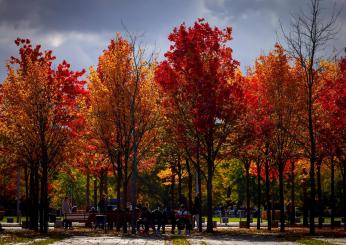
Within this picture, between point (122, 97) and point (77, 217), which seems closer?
point (122, 97)

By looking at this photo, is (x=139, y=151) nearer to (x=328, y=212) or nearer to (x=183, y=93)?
(x=183, y=93)

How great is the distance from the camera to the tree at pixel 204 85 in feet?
94.5

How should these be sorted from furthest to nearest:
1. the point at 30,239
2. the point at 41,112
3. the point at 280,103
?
1. the point at 280,103
2. the point at 41,112
3. the point at 30,239

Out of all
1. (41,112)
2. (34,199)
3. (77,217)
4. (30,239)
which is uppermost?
(41,112)

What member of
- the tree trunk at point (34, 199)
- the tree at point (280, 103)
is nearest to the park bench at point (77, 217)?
the tree trunk at point (34, 199)

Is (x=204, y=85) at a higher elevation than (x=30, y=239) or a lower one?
higher

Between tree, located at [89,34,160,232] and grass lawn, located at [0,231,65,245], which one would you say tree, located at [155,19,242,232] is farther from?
grass lawn, located at [0,231,65,245]

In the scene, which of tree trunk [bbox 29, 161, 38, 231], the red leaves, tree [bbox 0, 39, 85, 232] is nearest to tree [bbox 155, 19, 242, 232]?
the red leaves

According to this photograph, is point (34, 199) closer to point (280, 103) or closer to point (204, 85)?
point (204, 85)

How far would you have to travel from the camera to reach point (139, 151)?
3338 centimetres

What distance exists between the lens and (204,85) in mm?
28953

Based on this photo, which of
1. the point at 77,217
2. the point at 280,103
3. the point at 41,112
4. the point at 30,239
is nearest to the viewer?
the point at 30,239

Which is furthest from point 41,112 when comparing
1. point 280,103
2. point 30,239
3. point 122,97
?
point 280,103

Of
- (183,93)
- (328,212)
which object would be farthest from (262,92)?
(328,212)
